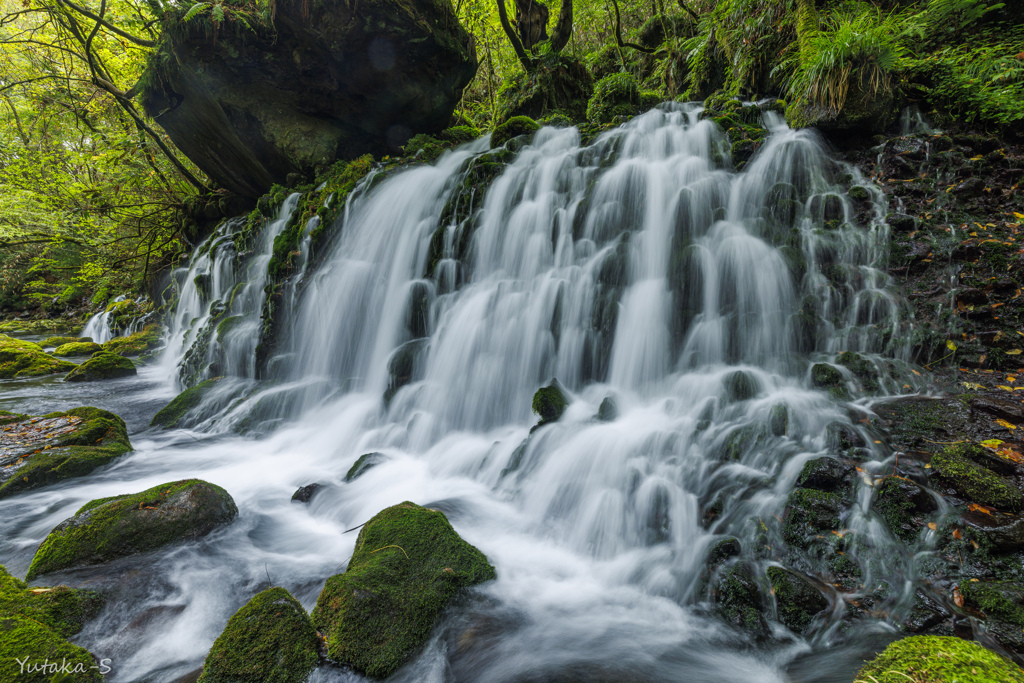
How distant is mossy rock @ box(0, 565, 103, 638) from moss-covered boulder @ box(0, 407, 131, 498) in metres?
2.23

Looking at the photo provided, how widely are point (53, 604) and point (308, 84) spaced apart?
10.5 m

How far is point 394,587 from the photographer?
231 cm

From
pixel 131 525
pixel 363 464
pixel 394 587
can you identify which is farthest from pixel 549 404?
pixel 131 525

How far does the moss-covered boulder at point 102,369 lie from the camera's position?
27.7 feet

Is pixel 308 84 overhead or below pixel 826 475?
overhead

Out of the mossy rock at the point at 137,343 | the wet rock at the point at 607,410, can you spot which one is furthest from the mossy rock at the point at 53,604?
the mossy rock at the point at 137,343

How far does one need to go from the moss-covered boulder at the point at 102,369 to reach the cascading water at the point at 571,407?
227cm

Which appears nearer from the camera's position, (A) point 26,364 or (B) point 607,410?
(B) point 607,410

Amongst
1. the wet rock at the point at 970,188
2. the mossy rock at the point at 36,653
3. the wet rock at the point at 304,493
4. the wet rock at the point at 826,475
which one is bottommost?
the wet rock at the point at 304,493

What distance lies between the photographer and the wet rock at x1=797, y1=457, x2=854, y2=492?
2.74 metres

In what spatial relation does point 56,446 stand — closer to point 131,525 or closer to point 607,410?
point 131,525

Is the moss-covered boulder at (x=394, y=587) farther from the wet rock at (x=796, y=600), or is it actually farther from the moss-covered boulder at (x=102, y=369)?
the moss-covered boulder at (x=102, y=369)

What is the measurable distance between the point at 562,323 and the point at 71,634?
14.7 ft

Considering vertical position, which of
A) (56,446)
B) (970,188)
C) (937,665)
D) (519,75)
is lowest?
(56,446)
